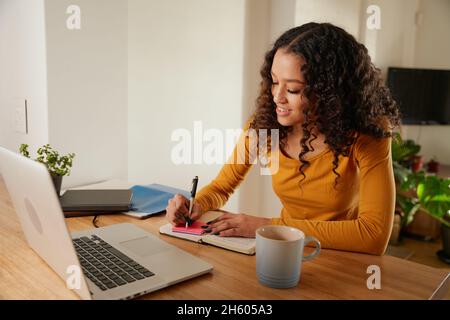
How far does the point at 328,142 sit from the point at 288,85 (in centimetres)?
20

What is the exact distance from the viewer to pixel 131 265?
842 millimetres

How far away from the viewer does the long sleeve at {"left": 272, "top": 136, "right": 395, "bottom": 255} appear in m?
1.01

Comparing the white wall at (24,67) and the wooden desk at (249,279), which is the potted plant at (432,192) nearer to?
the wooden desk at (249,279)

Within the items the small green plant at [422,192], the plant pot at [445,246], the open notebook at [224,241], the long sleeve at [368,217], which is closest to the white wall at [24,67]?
the open notebook at [224,241]

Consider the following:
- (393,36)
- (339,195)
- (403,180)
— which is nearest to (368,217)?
(339,195)

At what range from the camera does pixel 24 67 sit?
1.54 metres

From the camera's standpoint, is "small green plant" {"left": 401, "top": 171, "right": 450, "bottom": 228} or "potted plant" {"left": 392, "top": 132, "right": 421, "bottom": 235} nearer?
"small green plant" {"left": 401, "top": 171, "right": 450, "bottom": 228}

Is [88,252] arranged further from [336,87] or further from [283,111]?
[336,87]

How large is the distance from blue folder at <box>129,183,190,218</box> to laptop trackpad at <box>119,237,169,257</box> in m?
0.23

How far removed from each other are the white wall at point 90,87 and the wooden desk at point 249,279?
603mm

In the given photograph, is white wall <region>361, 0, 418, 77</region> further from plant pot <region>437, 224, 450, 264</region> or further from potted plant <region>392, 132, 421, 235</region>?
plant pot <region>437, 224, 450, 264</region>

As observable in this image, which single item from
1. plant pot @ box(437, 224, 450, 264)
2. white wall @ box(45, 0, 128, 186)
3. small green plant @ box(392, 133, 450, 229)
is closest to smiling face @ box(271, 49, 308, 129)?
white wall @ box(45, 0, 128, 186)
